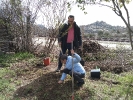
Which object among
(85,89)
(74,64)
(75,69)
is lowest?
(85,89)

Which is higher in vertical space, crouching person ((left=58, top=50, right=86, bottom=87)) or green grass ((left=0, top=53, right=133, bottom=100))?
crouching person ((left=58, top=50, right=86, bottom=87))

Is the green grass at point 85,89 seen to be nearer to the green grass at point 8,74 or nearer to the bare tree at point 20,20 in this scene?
the green grass at point 8,74

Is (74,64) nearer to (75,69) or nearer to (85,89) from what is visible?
(75,69)

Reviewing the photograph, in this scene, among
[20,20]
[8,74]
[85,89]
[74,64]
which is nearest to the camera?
[85,89]

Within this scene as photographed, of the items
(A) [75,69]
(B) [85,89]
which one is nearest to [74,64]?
(A) [75,69]

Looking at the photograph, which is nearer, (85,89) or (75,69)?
(85,89)

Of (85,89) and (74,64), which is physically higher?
(74,64)

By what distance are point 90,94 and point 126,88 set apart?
4.20ft

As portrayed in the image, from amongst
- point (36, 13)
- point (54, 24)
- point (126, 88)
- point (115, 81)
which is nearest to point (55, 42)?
point (54, 24)

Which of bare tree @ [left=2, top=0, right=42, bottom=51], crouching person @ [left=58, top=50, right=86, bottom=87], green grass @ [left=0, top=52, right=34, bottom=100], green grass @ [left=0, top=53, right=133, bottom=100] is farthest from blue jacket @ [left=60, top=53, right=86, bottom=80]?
bare tree @ [left=2, top=0, right=42, bottom=51]

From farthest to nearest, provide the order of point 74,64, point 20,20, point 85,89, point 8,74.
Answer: point 20,20, point 8,74, point 74,64, point 85,89

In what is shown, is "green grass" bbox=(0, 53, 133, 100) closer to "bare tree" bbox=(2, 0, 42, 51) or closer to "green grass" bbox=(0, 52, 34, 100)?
"green grass" bbox=(0, 52, 34, 100)

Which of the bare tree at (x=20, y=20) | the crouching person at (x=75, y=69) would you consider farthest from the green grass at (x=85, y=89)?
A: the bare tree at (x=20, y=20)

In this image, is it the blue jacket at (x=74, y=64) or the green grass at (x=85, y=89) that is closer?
the green grass at (x=85, y=89)
